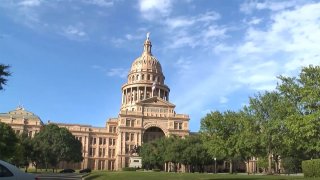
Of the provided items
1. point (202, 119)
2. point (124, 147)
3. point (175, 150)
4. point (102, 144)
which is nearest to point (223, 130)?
point (202, 119)

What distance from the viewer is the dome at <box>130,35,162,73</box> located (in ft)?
604

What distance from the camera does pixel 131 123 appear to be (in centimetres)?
15800

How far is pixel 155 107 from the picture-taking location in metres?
162

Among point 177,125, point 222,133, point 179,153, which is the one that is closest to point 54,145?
point 179,153

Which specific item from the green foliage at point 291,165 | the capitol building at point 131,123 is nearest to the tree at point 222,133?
the green foliage at point 291,165

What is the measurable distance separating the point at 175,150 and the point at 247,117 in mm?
36749

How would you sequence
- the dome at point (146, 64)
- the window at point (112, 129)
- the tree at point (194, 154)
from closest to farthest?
the tree at point (194, 154) → the window at point (112, 129) → the dome at point (146, 64)

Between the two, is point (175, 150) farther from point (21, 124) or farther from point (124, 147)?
point (21, 124)

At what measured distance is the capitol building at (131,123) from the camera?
516 feet

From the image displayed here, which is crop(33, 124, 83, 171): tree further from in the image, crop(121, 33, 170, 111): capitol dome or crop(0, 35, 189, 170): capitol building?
crop(121, 33, 170, 111): capitol dome

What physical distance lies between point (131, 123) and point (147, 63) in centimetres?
3632

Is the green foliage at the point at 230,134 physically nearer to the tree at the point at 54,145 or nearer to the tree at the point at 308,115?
the tree at the point at 308,115

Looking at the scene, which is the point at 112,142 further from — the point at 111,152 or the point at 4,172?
the point at 4,172

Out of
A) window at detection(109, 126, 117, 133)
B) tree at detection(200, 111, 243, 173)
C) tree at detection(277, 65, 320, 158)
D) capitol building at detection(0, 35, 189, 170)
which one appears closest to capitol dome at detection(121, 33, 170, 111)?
capitol building at detection(0, 35, 189, 170)
